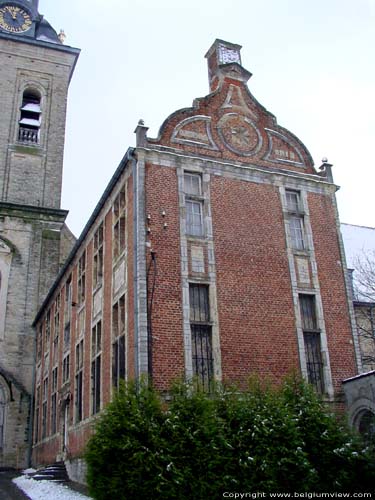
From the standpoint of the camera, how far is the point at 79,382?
67.0ft

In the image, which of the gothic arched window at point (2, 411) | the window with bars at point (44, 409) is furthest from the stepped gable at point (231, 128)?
the gothic arched window at point (2, 411)

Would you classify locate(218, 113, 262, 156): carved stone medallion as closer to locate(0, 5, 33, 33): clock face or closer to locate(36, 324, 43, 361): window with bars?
locate(36, 324, 43, 361): window with bars

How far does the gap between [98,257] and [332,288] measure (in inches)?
321

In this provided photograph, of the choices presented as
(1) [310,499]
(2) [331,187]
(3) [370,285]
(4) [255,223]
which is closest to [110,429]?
(1) [310,499]

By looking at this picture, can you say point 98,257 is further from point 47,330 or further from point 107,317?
point 47,330

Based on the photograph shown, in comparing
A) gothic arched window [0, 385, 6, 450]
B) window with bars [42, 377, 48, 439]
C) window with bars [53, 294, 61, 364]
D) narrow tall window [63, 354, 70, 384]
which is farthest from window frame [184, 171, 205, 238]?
gothic arched window [0, 385, 6, 450]

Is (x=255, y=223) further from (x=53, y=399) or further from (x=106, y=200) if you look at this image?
(x=53, y=399)

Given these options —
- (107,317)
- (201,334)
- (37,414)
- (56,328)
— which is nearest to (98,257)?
(107,317)

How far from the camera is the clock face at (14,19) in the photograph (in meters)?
39.4

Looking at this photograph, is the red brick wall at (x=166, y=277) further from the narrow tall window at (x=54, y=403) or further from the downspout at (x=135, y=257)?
the narrow tall window at (x=54, y=403)

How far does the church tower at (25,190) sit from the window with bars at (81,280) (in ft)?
33.7

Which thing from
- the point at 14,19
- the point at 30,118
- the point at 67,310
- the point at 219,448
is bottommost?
the point at 219,448

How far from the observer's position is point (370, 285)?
2119cm

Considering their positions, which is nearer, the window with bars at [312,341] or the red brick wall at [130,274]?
the red brick wall at [130,274]
